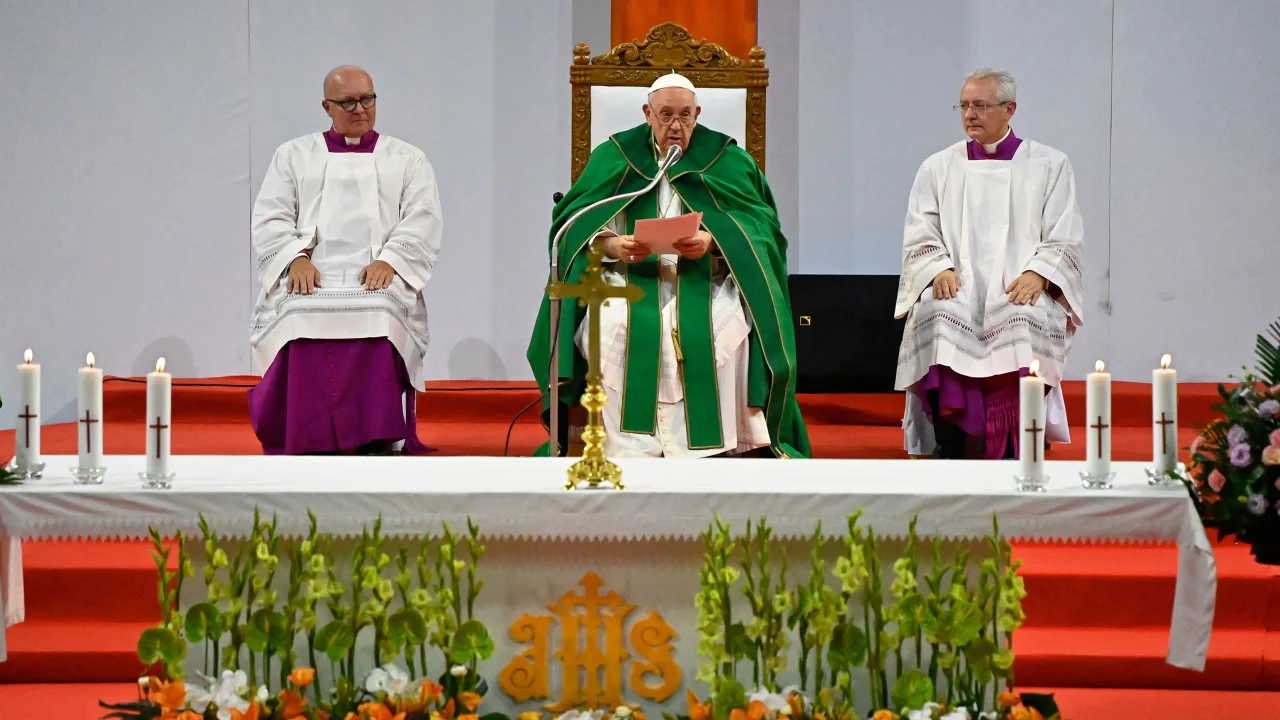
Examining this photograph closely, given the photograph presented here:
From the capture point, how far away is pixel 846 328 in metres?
6.65

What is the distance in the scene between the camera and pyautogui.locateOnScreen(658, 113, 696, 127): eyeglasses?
5.18 meters

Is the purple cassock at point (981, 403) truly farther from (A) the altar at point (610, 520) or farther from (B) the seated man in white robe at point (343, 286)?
(A) the altar at point (610, 520)

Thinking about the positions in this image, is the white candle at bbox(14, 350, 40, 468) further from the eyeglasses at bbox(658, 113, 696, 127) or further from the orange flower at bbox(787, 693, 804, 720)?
the eyeglasses at bbox(658, 113, 696, 127)

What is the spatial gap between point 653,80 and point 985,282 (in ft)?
6.05

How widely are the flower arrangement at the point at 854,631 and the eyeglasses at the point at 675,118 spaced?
9.09ft

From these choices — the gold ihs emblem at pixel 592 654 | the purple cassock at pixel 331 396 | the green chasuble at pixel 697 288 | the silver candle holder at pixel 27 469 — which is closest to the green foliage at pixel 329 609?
the gold ihs emblem at pixel 592 654

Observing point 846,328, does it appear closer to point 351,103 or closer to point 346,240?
point 346,240

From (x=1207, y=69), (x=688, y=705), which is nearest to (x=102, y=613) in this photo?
(x=688, y=705)

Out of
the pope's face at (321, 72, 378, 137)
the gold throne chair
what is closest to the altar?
the pope's face at (321, 72, 378, 137)

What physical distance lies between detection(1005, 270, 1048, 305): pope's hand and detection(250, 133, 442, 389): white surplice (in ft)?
8.15

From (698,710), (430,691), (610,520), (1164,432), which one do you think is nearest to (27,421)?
(430,691)

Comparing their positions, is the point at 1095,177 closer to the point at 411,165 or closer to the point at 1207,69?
the point at 1207,69

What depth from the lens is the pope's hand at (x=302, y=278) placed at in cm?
551

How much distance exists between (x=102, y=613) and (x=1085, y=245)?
6027 millimetres
